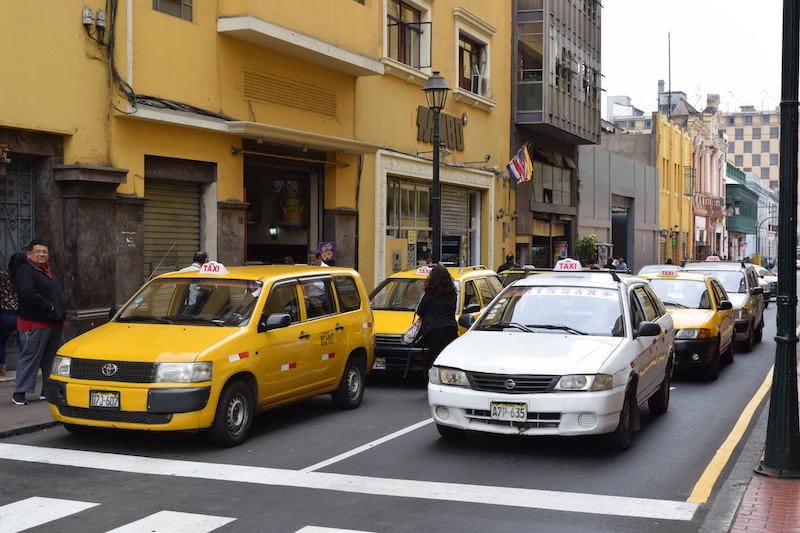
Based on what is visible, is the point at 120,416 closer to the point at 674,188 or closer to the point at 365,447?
the point at 365,447

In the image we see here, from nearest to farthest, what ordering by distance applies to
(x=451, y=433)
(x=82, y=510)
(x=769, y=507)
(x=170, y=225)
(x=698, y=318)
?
(x=769, y=507), (x=82, y=510), (x=451, y=433), (x=698, y=318), (x=170, y=225)

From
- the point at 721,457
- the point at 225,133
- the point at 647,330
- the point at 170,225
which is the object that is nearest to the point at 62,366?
the point at 647,330

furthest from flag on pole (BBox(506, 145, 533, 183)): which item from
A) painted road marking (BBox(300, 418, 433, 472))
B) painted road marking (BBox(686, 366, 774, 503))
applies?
painted road marking (BBox(300, 418, 433, 472))

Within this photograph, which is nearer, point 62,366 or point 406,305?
point 62,366

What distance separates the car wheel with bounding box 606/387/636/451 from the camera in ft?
28.0

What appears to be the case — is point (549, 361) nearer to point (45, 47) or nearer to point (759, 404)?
point (759, 404)

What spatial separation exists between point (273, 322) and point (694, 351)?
23.2 ft

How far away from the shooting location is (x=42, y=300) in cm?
1081

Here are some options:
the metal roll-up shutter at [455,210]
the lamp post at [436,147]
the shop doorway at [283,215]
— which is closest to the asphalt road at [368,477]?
Answer: the lamp post at [436,147]

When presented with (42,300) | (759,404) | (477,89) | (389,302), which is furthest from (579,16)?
(42,300)

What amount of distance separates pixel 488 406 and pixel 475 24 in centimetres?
2018

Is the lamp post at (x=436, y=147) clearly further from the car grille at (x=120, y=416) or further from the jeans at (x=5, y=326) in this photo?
the car grille at (x=120, y=416)

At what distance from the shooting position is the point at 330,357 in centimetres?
1062

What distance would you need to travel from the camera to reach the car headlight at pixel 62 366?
876 centimetres
